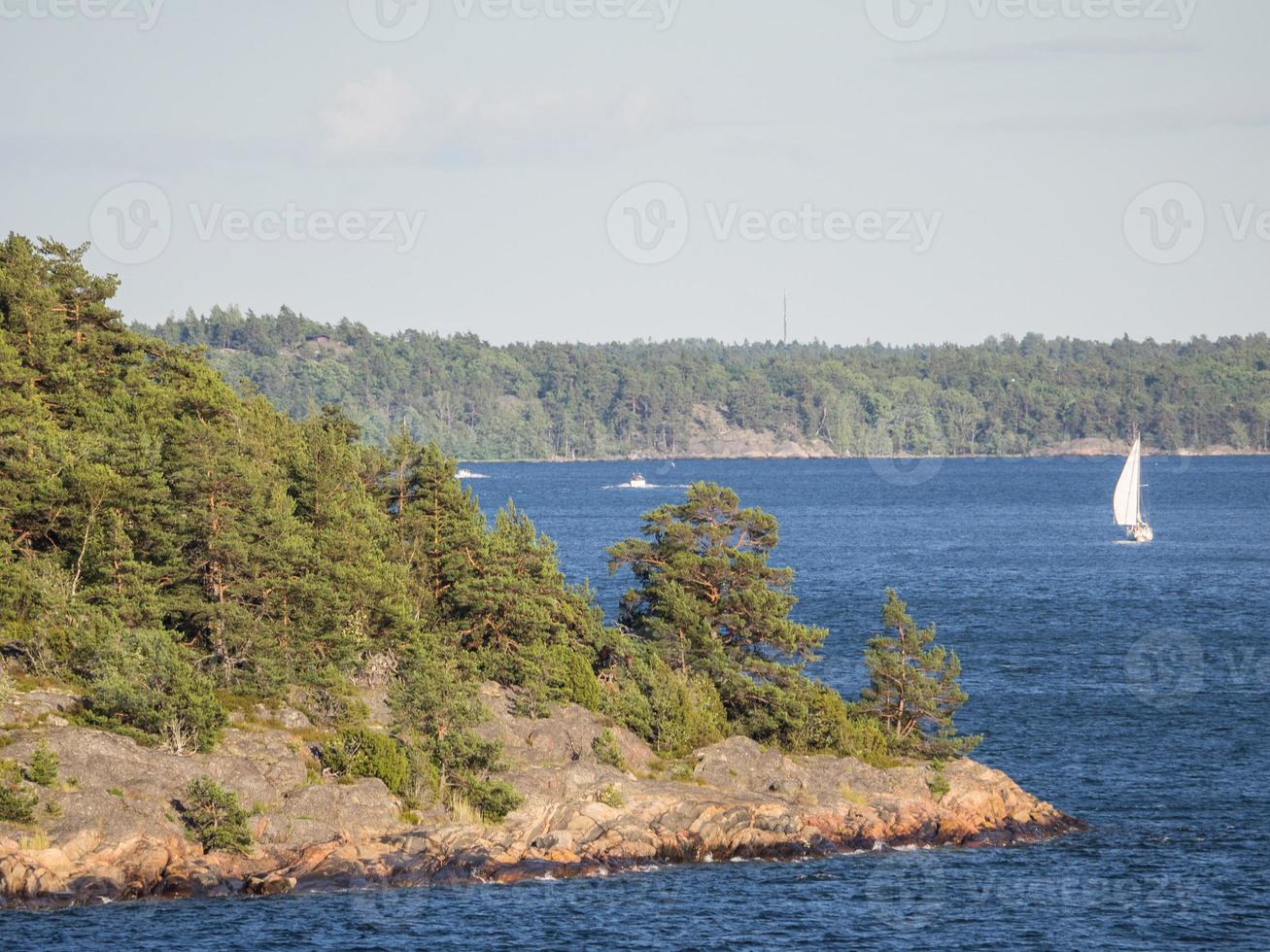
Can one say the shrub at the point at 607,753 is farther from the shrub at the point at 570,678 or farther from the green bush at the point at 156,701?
the green bush at the point at 156,701

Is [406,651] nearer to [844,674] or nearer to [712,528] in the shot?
[712,528]

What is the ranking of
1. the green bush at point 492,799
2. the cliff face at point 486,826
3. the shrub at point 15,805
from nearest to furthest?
the shrub at point 15,805
the cliff face at point 486,826
the green bush at point 492,799

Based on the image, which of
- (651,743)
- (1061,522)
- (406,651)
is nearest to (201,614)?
(406,651)

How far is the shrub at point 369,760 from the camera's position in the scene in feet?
155

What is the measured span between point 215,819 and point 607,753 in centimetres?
1248

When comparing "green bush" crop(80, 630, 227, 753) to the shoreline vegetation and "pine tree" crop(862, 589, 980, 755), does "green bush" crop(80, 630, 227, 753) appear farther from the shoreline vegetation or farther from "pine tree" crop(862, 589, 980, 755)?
"pine tree" crop(862, 589, 980, 755)

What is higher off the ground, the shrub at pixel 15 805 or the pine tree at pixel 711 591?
the pine tree at pixel 711 591

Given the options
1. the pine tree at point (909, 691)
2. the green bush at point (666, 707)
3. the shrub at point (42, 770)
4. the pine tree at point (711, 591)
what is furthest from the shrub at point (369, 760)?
the pine tree at point (909, 691)

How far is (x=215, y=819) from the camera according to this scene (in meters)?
43.4

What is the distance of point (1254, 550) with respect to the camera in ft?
451

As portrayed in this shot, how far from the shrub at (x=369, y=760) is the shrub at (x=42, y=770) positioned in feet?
25.0

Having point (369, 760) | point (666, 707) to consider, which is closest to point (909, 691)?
point (666, 707)

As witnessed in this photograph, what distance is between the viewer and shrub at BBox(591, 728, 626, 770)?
5084cm

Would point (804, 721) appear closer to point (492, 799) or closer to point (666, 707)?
point (666, 707)
